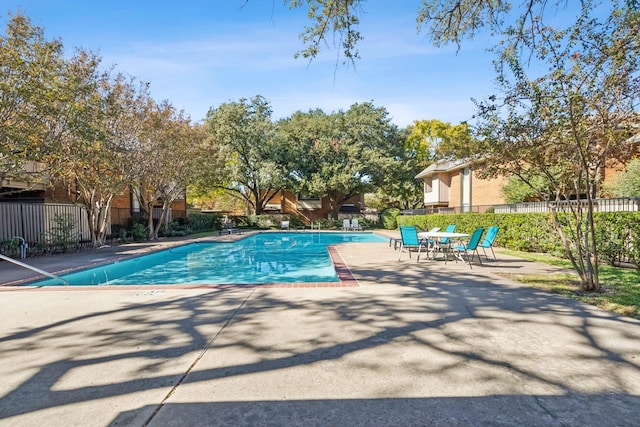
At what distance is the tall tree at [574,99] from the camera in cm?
507

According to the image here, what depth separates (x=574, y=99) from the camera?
533cm

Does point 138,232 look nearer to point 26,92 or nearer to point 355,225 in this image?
point 26,92

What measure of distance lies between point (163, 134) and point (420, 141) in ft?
97.2

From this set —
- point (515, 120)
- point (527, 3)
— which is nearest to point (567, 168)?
point (515, 120)

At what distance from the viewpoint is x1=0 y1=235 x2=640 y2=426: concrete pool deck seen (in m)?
2.37

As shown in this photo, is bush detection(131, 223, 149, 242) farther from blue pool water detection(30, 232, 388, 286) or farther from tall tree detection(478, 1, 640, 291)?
tall tree detection(478, 1, 640, 291)

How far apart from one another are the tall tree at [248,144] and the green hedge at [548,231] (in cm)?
1556

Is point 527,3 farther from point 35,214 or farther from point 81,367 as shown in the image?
point 35,214

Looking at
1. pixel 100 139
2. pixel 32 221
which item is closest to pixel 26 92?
pixel 100 139

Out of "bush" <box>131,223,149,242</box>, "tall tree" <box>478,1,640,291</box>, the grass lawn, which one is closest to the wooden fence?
"bush" <box>131,223,149,242</box>

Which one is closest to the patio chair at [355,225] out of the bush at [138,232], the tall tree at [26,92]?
the bush at [138,232]

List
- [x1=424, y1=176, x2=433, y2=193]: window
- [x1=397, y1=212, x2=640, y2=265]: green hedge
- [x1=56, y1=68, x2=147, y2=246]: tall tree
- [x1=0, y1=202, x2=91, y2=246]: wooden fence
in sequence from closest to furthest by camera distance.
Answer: [x1=397, y1=212, x2=640, y2=265]: green hedge, [x1=56, y1=68, x2=147, y2=246]: tall tree, [x1=0, y1=202, x2=91, y2=246]: wooden fence, [x1=424, y1=176, x2=433, y2=193]: window

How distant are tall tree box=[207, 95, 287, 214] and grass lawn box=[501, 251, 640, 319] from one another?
23336 millimetres

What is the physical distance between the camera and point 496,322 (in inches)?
168
